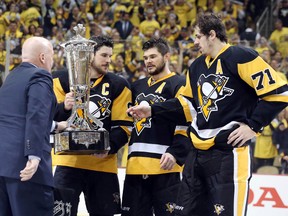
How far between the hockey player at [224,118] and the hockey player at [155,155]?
1.76ft

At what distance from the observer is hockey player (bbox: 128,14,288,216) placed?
4.46 m

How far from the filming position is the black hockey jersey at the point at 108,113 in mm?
5312

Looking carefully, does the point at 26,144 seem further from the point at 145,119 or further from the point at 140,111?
the point at 145,119

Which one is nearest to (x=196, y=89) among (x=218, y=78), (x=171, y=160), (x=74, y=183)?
(x=218, y=78)

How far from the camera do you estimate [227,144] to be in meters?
4.51

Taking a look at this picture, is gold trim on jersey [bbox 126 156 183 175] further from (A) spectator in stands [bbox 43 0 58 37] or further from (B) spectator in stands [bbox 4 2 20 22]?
(B) spectator in stands [bbox 4 2 20 22]

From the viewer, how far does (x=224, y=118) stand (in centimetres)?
455

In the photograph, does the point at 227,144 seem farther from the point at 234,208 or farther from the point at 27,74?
the point at 27,74

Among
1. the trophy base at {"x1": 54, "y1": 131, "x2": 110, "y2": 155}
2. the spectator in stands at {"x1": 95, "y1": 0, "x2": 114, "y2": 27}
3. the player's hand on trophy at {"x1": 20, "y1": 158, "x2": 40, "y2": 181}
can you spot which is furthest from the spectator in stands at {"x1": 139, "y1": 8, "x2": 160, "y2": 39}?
the player's hand on trophy at {"x1": 20, "y1": 158, "x2": 40, "y2": 181}

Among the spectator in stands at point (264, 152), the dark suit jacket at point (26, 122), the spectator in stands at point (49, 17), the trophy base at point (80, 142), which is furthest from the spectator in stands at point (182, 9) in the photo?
the dark suit jacket at point (26, 122)

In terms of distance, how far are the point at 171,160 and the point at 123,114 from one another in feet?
1.72

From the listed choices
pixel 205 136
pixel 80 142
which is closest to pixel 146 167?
pixel 80 142

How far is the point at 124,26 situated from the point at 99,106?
26.3ft

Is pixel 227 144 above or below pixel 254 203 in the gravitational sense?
above
